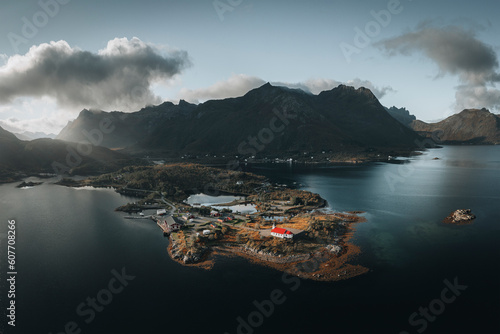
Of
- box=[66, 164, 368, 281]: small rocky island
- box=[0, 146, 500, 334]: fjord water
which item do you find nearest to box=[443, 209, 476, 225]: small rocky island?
box=[0, 146, 500, 334]: fjord water

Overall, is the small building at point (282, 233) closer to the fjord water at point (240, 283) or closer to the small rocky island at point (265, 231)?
the small rocky island at point (265, 231)

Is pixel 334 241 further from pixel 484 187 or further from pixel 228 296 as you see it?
pixel 484 187

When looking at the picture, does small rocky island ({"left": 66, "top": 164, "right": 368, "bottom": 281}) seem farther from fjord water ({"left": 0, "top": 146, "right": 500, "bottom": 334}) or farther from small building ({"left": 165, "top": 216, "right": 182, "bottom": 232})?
fjord water ({"left": 0, "top": 146, "right": 500, "bottom": 334})

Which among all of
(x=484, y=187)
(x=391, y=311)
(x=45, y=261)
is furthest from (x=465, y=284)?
(x=484, y=187)

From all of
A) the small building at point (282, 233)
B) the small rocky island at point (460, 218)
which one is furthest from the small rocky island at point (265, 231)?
the small rocky island at point (460, 218)

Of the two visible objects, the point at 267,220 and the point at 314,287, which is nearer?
the point at 314,287
